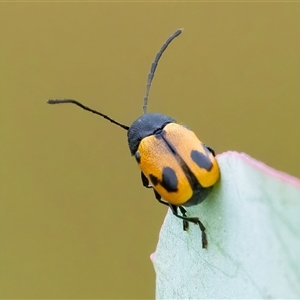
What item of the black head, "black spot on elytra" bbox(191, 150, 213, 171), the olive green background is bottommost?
"black spot on elytra" bbox(191, 150, 213, 171)

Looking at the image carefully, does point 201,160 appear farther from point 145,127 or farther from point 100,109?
point 100,109

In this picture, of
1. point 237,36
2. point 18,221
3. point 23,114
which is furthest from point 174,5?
point 18,221

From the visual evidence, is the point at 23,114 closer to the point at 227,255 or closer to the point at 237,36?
the point at 237,36

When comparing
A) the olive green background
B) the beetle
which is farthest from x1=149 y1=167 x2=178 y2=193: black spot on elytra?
the olive green background

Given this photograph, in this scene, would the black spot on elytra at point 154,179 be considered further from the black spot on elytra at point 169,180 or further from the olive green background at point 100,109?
the olive green background at point 100,109

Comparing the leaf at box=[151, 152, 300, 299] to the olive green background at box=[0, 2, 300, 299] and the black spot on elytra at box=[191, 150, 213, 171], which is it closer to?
the black spot on elytra at box=[191, 150, 213, 171]

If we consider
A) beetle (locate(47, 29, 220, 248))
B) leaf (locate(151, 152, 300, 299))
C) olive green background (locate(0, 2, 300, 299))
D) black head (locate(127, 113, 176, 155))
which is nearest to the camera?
leaf (locate(151, 152, 300, 299))

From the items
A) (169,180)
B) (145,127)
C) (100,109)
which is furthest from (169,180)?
(100,109)
